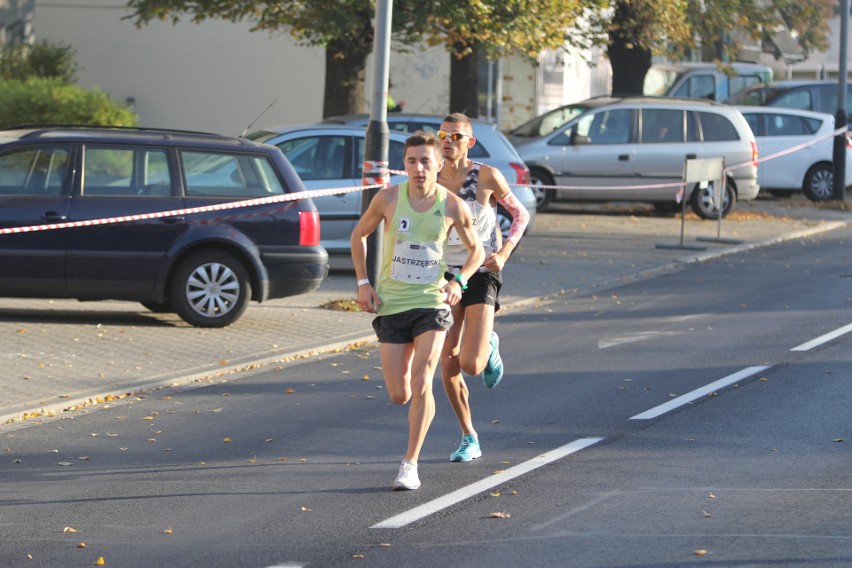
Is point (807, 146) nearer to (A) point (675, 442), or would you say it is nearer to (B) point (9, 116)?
(B) point (9, 116)

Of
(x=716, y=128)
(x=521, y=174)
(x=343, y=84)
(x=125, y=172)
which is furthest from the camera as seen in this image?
(x=716, y=128)

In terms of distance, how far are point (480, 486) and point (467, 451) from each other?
631 mm

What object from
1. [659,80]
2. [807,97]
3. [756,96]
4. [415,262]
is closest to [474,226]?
[415,262]

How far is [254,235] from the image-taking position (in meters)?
12.8

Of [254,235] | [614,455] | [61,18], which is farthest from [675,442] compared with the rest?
[61,18]

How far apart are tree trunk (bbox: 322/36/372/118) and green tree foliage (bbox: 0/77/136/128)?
3744 mm

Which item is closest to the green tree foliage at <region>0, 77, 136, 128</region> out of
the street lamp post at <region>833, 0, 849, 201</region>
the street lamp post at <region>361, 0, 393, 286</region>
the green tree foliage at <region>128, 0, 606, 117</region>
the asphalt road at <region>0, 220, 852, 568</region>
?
the green tree foliage at <region>128, 0, 606, 117</region>

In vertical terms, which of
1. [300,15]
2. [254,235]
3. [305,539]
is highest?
[300,15]

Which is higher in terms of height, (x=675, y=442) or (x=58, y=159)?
(x=58, y=159)

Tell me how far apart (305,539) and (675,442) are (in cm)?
276

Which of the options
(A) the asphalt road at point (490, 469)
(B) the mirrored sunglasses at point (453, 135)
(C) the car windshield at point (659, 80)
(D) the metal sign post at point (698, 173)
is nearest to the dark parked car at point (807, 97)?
(C) the car windshield at point (659, 80)

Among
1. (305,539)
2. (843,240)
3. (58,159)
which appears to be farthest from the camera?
(843,240)

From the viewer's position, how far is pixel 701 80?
36906 mm

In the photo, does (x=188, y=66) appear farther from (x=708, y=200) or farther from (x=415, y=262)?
(x=415, y=262)
